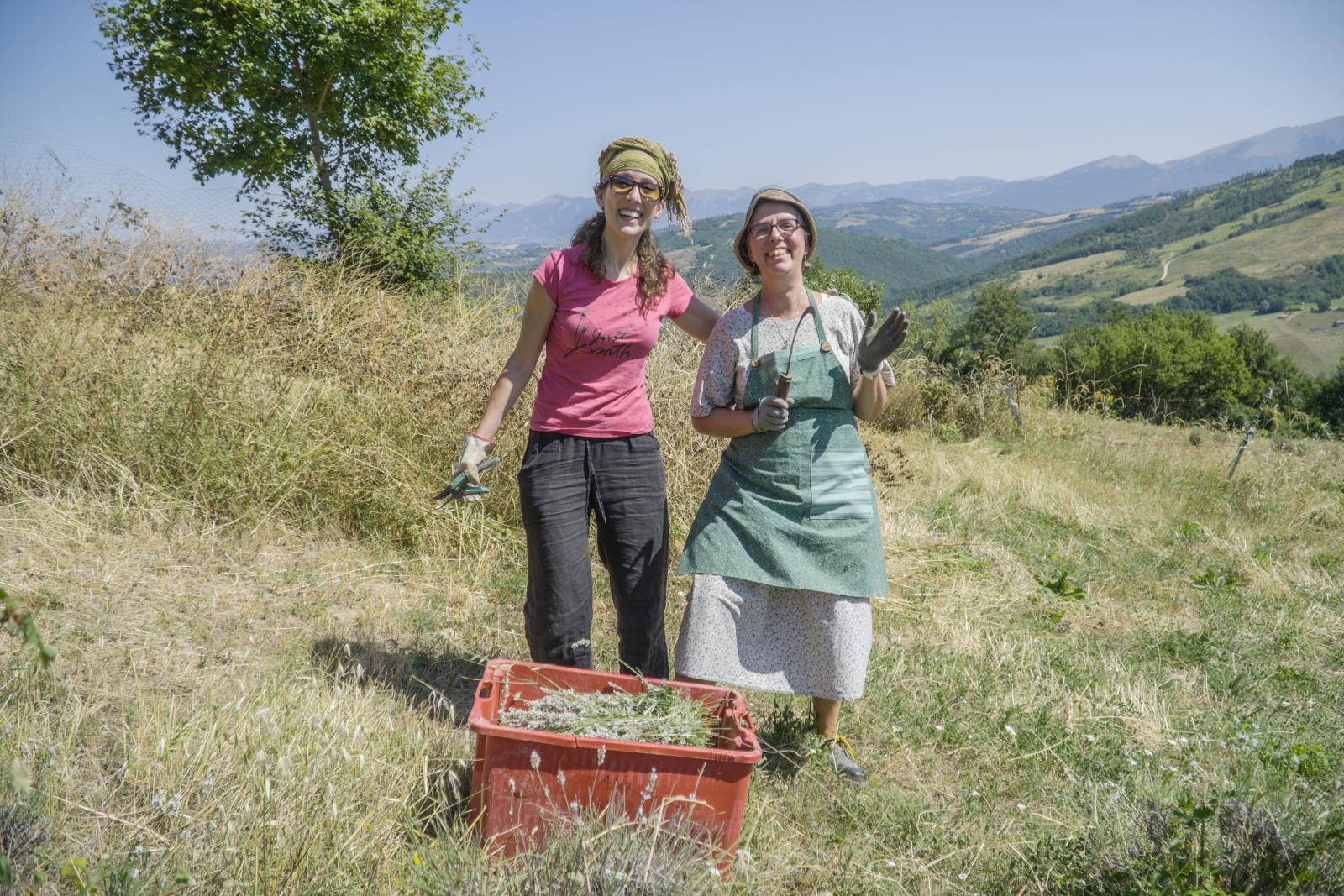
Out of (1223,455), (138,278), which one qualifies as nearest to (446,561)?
(138,278)

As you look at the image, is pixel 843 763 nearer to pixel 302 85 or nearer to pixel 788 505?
pixel 788 505

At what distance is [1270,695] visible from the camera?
11.1 feet

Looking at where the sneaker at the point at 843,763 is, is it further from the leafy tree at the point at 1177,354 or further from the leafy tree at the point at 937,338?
the leafy tree at the point at 1177,354

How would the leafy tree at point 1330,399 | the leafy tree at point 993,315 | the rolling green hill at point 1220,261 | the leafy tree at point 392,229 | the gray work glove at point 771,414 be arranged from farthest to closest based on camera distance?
the rolling green hill at point 1220,261 < the leafy tree at point 1330,399 < the leafy tree at point 993,315 < the leafy tree at point 392,229 < the gray work glove at point 771,414

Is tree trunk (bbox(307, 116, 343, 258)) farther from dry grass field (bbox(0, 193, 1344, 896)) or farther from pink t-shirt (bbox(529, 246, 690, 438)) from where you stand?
pink t-shirt (bbox(529, 246, 690, 438))

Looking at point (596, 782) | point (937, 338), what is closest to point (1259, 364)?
point (937, 338)

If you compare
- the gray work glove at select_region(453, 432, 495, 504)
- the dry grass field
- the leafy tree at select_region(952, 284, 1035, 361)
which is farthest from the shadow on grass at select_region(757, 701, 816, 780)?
the leafy tree at select_region(952, 284, 1035, 361)

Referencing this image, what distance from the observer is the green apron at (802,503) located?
2.41m

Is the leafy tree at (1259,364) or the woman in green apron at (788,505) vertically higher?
the woman in green apron at (788,505)

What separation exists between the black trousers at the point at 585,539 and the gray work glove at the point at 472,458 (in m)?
0.15

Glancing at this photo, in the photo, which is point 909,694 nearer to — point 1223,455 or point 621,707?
point 621,707

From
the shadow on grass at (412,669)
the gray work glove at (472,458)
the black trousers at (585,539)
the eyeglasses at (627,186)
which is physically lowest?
the shadow on grass at (412,669)

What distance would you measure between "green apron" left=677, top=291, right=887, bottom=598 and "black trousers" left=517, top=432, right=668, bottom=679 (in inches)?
7.1

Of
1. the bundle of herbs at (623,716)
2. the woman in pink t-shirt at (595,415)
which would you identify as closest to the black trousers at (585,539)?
the woman in pink t-shirt at (595,415)
